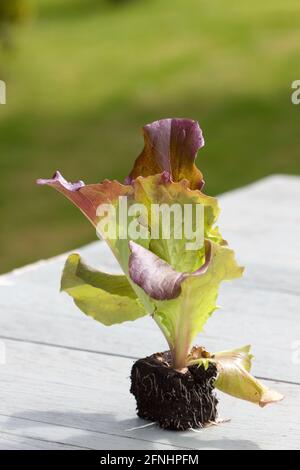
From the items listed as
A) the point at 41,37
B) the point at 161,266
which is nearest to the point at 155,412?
the point at 161,266

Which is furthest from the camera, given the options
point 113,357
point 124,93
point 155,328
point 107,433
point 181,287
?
point 124,93

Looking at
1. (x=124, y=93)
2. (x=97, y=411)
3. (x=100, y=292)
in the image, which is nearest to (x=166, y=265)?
(x=100, y=292)

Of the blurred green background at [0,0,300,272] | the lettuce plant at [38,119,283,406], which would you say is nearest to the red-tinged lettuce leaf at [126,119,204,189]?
the lettuce plant at [38,119,283,406]

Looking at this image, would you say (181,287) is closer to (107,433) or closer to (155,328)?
(107,433)

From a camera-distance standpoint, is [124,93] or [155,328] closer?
[155,328]

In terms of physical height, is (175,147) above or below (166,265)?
above

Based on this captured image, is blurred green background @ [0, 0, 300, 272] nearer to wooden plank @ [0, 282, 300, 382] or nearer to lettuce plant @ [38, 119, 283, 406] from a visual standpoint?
wooden plank @ [0, 282, 300, 382]

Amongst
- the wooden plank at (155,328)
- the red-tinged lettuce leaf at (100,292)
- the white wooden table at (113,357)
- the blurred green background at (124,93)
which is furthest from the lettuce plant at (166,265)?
the blurred green background at (124,93)
